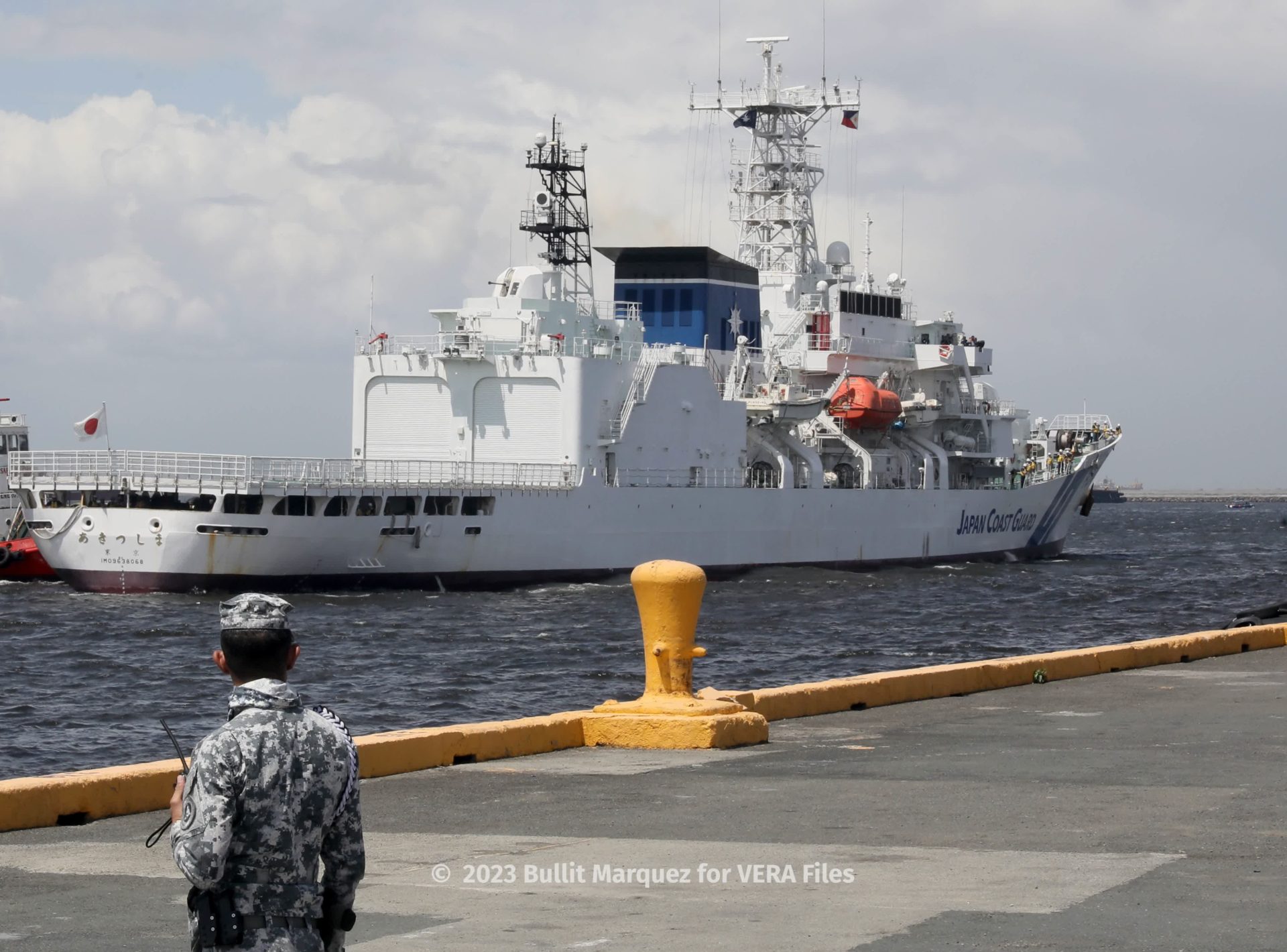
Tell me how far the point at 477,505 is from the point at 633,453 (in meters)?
4.70

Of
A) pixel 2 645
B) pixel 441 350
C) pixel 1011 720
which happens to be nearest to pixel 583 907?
pixel 1011 720

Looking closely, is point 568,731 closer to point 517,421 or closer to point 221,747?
point 221,747

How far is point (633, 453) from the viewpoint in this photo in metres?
38.7

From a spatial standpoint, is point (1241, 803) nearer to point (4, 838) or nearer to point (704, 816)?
point (704, 816)

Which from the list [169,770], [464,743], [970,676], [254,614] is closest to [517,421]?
[970,676]

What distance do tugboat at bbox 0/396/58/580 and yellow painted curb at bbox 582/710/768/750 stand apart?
90.2 ft

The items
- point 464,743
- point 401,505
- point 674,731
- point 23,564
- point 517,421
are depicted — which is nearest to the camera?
point 464,743

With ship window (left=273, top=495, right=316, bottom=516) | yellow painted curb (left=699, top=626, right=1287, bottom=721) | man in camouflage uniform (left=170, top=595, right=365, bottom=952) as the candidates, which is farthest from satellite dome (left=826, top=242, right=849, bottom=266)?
man in camouflage uniform (left=170, top=595, right=365, bottom=952)

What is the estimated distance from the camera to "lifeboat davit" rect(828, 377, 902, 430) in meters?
45.2

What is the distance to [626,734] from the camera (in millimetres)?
10148

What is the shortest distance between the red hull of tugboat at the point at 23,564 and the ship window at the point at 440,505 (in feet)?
29.1

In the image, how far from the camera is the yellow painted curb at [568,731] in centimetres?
786

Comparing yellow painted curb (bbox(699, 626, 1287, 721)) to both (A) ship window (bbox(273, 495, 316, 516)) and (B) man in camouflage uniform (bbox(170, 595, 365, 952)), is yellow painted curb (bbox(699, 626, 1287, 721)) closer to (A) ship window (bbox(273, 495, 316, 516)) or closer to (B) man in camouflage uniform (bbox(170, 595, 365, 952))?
(B) man in camouflage uniform (bbox(170, 595, 365, 952))

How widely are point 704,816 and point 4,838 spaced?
9.98 feet
